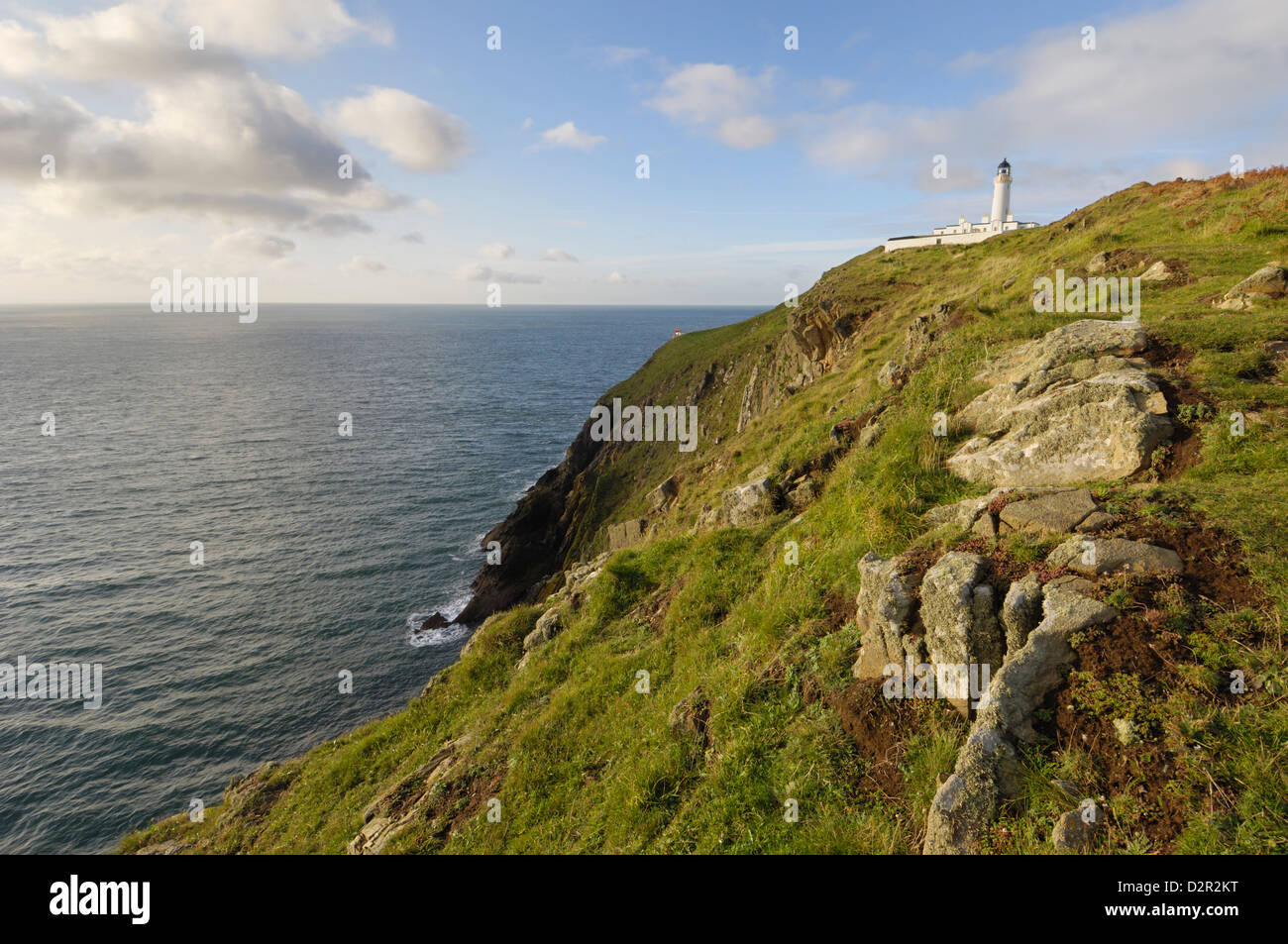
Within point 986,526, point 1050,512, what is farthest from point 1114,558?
point 986,526

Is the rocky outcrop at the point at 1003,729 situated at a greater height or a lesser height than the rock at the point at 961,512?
lesser

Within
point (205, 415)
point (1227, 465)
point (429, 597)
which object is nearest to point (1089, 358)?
point (1227, 465)

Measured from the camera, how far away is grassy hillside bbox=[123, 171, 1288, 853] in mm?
5355

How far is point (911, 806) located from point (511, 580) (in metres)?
40.2

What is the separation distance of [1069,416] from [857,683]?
6.34 meters

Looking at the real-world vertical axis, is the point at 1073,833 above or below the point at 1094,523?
below

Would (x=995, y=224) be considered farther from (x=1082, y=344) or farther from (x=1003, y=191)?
(x=1082, y=344)

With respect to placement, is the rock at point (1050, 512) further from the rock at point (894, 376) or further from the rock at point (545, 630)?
the rock at point (545, 630)

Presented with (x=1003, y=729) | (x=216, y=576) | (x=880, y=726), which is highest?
(x=1003, y=729)

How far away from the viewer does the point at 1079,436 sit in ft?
30.7

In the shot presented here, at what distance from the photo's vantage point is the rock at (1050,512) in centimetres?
756

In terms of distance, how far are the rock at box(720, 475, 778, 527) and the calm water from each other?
26.1 metres

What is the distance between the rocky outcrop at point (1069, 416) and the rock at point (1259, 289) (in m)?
4.13

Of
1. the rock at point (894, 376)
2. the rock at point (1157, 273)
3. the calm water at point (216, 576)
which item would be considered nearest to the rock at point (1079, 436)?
the rock at point (894, 376)
